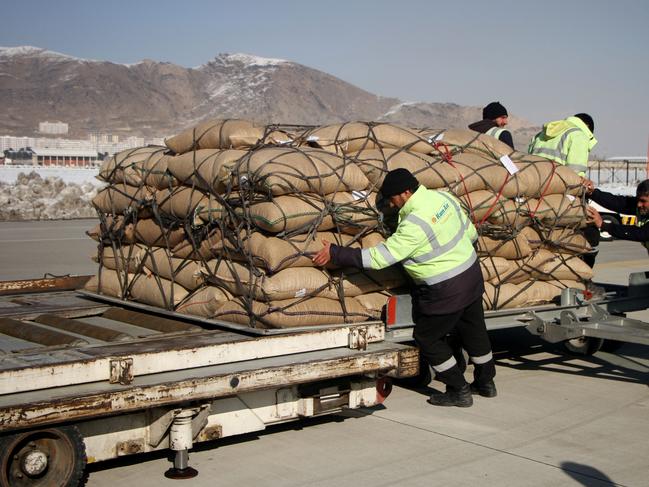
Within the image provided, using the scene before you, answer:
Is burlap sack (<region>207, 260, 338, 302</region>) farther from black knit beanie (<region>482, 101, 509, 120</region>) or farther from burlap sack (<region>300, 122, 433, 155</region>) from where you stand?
black knit beanie (<region>482, 101, 509, 120</region>)

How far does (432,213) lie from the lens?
630 centimetres

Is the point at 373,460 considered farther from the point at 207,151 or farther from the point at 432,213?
the point at 207,151

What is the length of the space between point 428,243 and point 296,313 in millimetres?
1039

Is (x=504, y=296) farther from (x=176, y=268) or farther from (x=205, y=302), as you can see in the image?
(x=176, y=268)

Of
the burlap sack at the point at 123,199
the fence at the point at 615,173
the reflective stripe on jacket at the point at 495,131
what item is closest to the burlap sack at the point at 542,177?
the reflective stripe on jacket at the point at 495,131

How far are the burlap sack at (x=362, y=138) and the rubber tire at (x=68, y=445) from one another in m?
3.19

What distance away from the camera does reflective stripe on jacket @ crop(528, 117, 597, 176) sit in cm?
874

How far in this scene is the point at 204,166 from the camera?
659 cm

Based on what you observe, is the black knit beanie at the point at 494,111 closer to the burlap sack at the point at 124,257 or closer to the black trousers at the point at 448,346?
the black trousers at the point at 448,346

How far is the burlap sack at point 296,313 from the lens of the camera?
6047 millimetres

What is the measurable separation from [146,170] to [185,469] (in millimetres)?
2943

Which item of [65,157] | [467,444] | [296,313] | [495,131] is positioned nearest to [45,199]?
[495,131]

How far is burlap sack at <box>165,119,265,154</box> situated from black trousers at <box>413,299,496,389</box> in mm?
1813

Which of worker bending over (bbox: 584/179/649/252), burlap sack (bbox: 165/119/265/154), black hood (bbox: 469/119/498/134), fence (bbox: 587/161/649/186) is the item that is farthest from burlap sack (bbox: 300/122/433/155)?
fence (bbox: 587/161/649/186)
